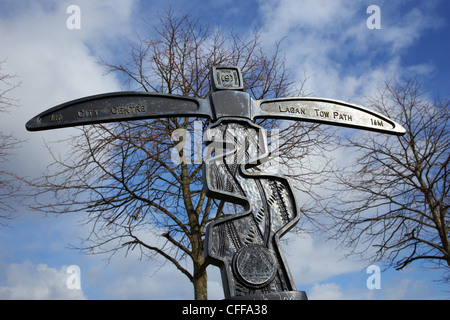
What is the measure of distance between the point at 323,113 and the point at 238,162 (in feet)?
4.88

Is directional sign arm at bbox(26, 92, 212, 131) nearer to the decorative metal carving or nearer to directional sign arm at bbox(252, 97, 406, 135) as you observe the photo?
the decorative metal carving

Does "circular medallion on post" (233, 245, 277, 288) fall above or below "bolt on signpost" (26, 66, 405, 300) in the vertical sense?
below

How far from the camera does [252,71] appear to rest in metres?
10.0

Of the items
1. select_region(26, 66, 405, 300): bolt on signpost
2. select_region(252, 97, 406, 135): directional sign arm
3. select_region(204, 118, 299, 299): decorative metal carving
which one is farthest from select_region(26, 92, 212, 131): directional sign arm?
select_region(252, 97, 406, 135): directional sign arm

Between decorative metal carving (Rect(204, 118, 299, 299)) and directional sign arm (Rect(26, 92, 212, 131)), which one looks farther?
directional sign arm (Rect(26, 92, 212, 131))

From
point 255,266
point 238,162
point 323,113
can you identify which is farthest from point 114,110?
Result: point 323,113

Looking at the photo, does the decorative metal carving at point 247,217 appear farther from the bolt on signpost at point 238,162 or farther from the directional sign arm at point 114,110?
the directional sign arm at point 114,110

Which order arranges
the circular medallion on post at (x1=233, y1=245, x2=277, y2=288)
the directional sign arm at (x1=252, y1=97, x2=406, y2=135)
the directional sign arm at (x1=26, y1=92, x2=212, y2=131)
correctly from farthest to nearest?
the directional sign arm at (x1=252, y1=97, x2=406, y2=135) → the directional sign arm at (x1=26, y1=92, x2=212, y2=131) → the circular medallion on post at (x1=233, y1=245, x2=277, y2=288)

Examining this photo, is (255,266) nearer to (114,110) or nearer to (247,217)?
(247,217)

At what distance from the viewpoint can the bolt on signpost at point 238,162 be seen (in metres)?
4.22

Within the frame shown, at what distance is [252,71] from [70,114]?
6.04m

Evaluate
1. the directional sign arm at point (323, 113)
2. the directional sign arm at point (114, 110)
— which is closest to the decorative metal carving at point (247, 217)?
the directional sign arm at point (323, 113)

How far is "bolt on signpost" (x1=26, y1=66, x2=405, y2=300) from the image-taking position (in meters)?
4.22
